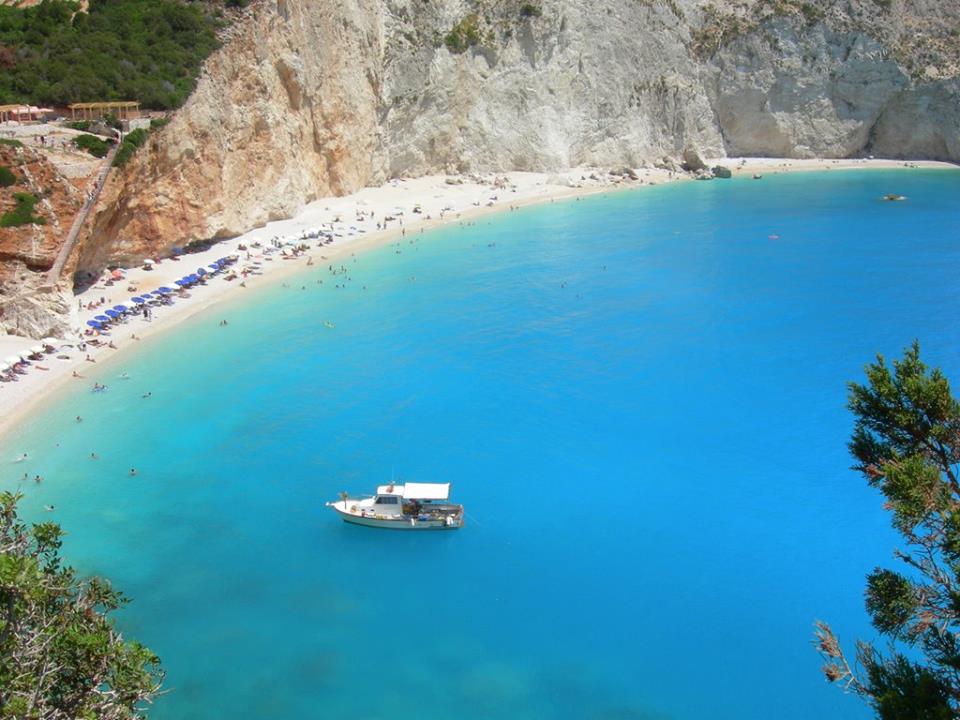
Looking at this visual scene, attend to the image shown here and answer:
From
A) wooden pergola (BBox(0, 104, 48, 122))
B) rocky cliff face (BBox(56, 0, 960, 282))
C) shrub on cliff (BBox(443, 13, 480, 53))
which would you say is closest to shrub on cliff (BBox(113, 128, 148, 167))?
rocky cliff face (BBox(56, 0, 960, 282))

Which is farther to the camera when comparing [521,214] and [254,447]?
[521,214]

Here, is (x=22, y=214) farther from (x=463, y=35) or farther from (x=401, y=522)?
(x=463, y=35)

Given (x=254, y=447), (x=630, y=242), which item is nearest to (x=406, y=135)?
(x=630, y=242)

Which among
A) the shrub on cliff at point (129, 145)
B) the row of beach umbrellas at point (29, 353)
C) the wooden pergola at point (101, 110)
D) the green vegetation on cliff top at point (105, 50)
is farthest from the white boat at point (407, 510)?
the green vegetation on cliff top at point (105, 50)

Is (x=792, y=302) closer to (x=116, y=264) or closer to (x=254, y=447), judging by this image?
(x=254, y=447)

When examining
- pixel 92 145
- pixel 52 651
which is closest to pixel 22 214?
pixel 92 145

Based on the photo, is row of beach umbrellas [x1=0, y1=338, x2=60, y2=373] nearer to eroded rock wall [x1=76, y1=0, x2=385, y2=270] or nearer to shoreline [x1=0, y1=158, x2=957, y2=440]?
shoreline [x1=0, y1=158, x2=957, y2=440]
